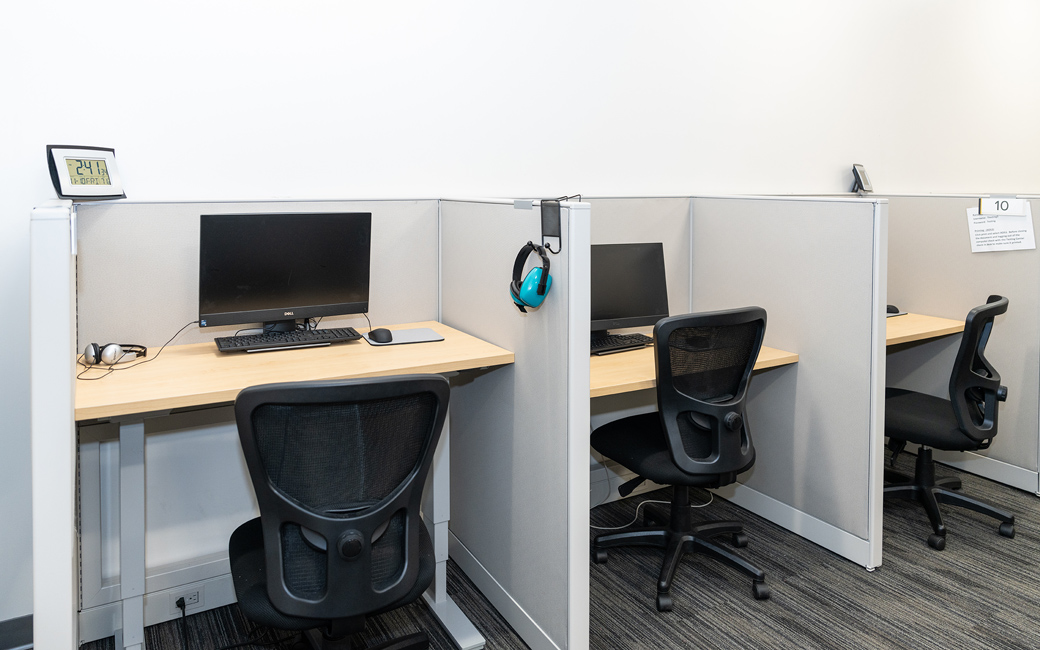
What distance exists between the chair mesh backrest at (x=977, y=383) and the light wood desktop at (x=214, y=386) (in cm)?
160

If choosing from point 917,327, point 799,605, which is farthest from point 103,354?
point 917,327

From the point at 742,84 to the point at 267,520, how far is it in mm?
2732

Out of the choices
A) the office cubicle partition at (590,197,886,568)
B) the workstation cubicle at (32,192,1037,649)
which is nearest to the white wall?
the workstation cubicle at (32,192,1037,649)

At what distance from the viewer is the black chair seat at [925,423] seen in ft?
8.61

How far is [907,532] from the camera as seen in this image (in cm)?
277

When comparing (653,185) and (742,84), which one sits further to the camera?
(742,84)

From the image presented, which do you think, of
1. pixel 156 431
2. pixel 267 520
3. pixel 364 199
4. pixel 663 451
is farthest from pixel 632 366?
pixel 156 431

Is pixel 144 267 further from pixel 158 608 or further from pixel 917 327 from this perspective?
pixel 917 327

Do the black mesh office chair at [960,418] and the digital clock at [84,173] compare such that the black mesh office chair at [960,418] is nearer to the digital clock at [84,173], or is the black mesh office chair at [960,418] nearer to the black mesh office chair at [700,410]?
the black mesh office chair at [700,410]

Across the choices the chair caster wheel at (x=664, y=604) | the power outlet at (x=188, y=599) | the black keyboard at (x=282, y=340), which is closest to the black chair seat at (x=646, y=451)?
the chair caster wheel at (x=664, y=604)

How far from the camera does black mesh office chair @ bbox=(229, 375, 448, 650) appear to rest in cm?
144

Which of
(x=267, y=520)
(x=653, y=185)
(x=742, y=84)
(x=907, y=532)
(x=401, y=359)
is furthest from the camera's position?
(x=742, y=84)

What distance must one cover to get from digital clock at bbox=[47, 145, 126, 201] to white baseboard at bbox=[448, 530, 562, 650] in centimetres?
148

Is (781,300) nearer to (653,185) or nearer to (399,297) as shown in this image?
(653,185)
